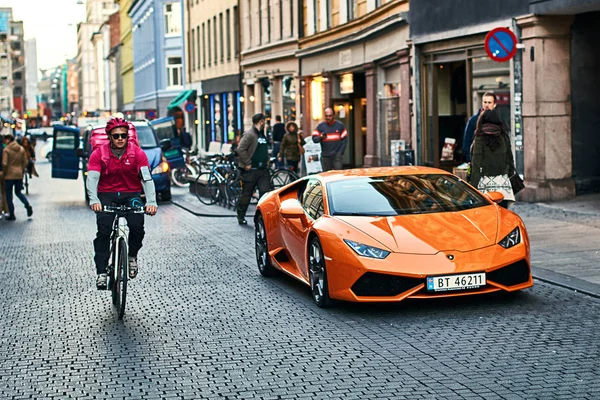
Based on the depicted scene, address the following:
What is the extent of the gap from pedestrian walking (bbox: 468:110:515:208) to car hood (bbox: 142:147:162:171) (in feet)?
46.9

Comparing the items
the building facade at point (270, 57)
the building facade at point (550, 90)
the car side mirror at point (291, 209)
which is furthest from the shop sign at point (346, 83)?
the car side mirror at point (291, 209)

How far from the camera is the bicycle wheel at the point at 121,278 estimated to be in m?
9.88

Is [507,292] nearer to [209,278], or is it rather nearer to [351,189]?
[351,189]

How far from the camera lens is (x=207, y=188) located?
25203 mm

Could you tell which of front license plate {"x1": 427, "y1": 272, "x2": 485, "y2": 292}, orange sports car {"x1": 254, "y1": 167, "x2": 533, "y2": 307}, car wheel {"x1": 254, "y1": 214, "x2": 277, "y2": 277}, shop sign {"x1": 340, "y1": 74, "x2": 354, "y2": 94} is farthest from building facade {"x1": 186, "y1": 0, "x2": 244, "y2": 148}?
front license plate {"x1": 427, "y1": 272, "x2": 485, "y2": 292}

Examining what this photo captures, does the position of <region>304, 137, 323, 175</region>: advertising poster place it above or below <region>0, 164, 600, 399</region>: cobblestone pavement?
above

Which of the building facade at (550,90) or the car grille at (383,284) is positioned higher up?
the building facade at (550,90)

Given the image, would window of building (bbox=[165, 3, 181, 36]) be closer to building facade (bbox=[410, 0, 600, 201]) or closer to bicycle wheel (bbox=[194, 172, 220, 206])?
bicycle wheel (bbox=[194, 172, 220, 206])

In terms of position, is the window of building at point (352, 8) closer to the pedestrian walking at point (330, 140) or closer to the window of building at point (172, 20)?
the pedestrian walking at point (330, 140)

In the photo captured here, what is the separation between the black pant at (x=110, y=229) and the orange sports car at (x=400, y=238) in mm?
1514

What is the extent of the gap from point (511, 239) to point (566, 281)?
4.26ft

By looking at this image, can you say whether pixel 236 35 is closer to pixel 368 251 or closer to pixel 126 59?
pixel 368 251

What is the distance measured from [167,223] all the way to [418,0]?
8.45 metres

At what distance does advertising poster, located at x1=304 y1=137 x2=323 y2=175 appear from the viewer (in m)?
25.1
